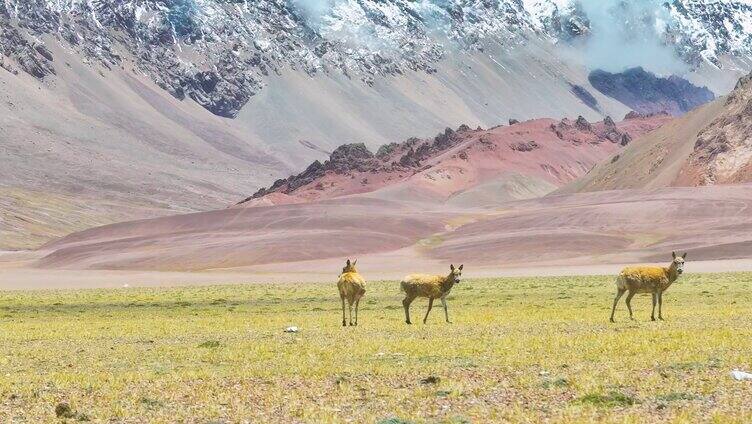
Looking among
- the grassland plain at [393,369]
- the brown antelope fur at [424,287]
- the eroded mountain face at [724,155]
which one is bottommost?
the grassland plain at [393,369]

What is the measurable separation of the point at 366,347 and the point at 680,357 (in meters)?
7.61

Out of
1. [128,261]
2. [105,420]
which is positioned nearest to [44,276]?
[128,261]

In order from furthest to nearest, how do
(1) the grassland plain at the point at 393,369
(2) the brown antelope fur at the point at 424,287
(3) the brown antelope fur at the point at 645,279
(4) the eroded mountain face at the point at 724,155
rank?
(4) the eroded mountain face at the point at 724,155 → (2) the brown antelope fur at the point at 424,287 → (3) the brown antelope fur at the point at 645,279 → (1) the grassland plain at the point at 393,369

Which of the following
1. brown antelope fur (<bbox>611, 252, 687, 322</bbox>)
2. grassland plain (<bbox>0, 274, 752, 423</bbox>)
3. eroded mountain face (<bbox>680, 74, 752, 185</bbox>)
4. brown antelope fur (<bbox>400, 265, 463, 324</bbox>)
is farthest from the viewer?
eroded mountain face (<bbox>680, 74, 752, 185</bbox>)

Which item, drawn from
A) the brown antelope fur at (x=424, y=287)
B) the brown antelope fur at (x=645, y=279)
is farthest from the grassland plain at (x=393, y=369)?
the brown antelope fur at (x=645, y=279)

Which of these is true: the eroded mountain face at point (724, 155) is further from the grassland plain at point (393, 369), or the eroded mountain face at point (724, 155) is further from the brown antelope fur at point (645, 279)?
the brown antelope fur at point (645, 279)

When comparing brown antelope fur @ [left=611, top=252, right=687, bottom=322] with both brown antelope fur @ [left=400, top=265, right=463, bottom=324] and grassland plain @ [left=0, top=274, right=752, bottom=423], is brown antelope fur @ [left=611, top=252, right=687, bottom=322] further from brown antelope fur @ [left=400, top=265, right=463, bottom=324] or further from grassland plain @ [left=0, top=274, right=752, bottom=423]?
brown antelope fur @ [left=400, top=265, right=463, bottom=324]

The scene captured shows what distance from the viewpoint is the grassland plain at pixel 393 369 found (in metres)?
15.8

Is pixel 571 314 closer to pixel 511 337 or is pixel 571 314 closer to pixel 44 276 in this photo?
pixel 511 337

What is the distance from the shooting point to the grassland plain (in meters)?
15.8

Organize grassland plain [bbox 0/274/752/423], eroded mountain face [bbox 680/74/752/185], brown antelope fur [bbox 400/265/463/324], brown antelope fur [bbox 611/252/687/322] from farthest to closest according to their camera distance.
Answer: eroded mountain face [bbox 680/74/752/185], brown antelope fur [bbox 400/265/463/324], brown antelope fur [bbox 611/252/687/322], grassland plain [bbox 0/274/752/423]

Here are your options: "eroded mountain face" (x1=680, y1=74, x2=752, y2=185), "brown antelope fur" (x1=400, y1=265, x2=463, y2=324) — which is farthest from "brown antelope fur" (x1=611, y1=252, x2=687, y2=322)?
"eroded mountain face" (x1=680, y1=74, x2=752, y2=185)

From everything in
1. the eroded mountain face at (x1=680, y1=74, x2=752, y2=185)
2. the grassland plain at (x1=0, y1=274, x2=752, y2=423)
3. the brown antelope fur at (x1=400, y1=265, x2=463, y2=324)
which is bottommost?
the grassland plain at (x1=0, y1=274, x2=752, y2=423)

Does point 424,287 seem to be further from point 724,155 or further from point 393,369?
point 724,155
